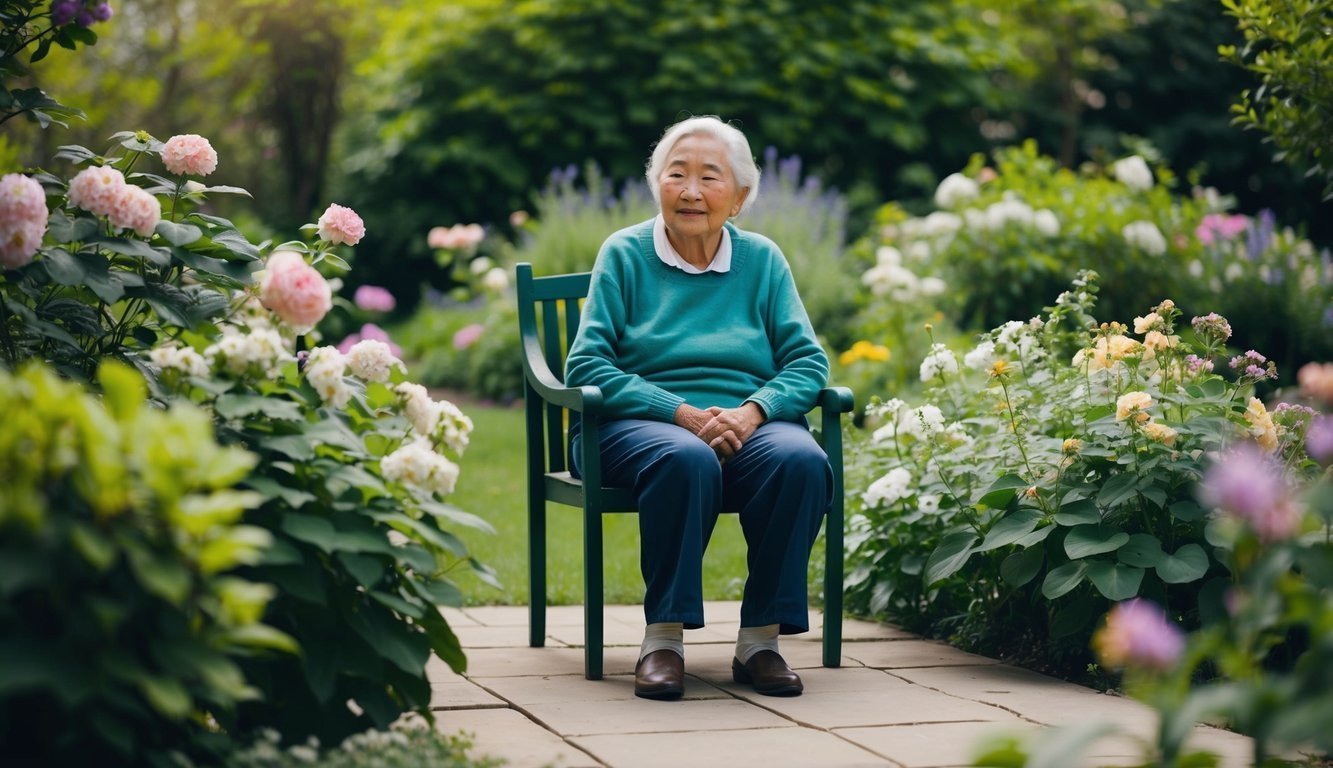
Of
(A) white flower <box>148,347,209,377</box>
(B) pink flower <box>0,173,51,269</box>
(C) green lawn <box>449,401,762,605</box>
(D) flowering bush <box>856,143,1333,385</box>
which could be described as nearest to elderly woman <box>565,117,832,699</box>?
(C) green lawn <box>449,401,762,605</box>

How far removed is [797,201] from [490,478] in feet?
13.1

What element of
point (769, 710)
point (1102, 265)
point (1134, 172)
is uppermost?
point (1134, 172)

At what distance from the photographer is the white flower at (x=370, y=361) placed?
2.44 meters

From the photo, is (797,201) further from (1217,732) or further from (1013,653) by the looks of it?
(1217,732)

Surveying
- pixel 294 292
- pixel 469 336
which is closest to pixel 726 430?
pixel 294 292

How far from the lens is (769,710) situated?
2791mm

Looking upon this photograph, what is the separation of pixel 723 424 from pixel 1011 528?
708mm

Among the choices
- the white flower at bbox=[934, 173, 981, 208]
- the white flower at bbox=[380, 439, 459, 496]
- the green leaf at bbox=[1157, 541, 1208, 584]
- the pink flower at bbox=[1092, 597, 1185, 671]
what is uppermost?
the white flower at bbox=[934, 173, 981, 208]

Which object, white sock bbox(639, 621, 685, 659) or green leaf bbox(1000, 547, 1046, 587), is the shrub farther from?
green leaf bbox(1000, 547, 1046, 587)

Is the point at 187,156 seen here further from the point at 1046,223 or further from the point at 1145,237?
the point at 1145,237

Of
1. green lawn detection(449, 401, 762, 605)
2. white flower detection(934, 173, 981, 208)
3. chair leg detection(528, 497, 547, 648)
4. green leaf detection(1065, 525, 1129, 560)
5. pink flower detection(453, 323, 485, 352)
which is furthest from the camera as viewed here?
pink flower detection(453, 323, 485, 352)

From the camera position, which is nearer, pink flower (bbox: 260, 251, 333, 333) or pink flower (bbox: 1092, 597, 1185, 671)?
pink flower (bbox: 1092, 597, 1185, 671)

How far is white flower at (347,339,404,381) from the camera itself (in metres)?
2.44

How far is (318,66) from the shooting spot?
14.5 metres
